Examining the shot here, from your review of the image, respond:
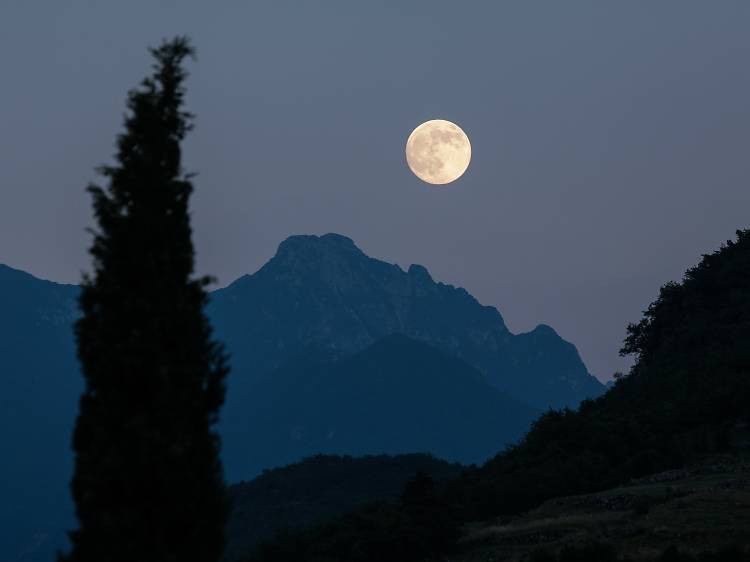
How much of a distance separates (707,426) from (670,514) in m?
29.0

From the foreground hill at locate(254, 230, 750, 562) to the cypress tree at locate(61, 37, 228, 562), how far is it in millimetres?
23241

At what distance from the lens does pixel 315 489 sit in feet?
510

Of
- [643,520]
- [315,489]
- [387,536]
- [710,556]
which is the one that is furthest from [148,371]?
[315,489]

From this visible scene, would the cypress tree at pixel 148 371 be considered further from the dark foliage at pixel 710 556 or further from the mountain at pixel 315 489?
the mountain at pixel 315 489

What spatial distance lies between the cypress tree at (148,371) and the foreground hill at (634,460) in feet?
76.2

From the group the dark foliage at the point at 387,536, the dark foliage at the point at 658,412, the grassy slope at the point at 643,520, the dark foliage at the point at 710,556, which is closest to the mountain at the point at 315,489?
the dark foliage at the point at 658,412

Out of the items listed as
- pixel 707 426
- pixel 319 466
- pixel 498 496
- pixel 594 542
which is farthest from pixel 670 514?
pixel 319 466

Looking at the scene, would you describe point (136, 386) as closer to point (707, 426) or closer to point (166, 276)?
point (166, 276)

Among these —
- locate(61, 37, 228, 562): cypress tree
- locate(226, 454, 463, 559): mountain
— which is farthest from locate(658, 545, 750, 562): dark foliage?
locate(226, 454, 463, 559): mountain

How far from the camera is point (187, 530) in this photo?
22859 mm

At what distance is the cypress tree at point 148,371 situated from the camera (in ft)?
73.0

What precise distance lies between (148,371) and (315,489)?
136 m

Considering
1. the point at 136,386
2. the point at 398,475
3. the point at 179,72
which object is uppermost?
the point at 398,475

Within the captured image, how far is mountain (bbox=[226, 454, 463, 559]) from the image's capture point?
5408 inches
